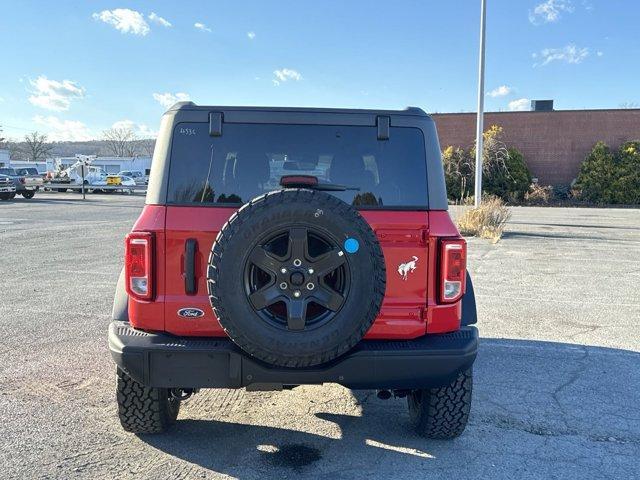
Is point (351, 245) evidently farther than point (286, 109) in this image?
No

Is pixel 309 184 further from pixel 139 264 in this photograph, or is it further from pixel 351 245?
pixel 139 264

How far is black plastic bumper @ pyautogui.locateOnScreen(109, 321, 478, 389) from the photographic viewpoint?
302 cm

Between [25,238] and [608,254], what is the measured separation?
1417 centimetres

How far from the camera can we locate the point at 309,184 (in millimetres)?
3168

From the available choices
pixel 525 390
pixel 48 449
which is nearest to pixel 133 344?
pixel 48 449

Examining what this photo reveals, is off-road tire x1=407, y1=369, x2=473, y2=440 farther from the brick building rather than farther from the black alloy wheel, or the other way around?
the brick building

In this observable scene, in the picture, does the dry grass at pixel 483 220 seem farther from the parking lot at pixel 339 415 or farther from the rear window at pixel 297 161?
the rear window at pixel 297 161

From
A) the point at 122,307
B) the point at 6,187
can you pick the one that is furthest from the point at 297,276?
the point at 6,187

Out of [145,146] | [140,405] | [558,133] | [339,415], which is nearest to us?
[140,405]

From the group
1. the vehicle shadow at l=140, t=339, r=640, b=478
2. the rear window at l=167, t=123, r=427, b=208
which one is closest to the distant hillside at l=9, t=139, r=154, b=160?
the vehicle shadow at l=140, t=339, r=640, b=478

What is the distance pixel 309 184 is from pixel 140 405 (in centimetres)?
174

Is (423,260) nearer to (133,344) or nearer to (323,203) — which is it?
(323,203)

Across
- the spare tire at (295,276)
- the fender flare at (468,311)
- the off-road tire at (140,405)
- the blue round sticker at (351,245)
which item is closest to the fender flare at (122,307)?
the off-road tire at (140,405)

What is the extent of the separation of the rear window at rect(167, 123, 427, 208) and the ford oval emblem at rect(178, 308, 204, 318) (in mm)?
627
